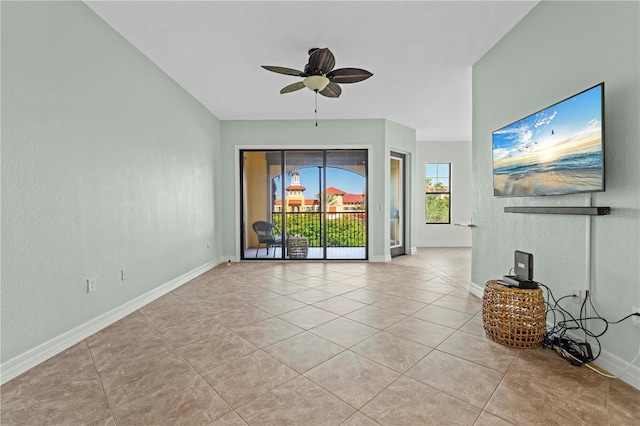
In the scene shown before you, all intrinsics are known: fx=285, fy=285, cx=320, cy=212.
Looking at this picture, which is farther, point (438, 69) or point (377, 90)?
point (377, 90)

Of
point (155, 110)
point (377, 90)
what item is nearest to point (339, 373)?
point (155, 110)

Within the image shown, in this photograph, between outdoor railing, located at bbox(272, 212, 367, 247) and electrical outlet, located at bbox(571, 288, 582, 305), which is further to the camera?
outdoor railing, located at bbox(272, 212, 367, 247)

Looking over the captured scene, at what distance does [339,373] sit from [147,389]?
3.88 feet

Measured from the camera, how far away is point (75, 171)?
7.71 feet

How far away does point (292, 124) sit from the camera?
5598 millimetres

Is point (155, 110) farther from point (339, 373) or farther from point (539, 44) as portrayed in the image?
point (539, 44)

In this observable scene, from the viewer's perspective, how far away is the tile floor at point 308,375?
1.51 meters

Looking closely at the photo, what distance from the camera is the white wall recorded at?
762cm

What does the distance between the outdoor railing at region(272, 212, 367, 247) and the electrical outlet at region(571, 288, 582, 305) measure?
3.77 metres

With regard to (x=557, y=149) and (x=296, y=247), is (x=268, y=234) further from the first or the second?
(x=557, y=149)

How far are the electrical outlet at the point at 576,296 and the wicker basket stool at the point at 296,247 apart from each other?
4337mm

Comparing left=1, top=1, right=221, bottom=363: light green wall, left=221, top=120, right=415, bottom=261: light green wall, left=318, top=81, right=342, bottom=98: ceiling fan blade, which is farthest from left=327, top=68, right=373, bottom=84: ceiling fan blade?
left=221, top=120, right=415, bottom=261: light green wall

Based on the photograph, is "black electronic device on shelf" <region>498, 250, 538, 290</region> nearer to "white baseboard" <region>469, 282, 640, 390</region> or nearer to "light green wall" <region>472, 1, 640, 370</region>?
"light green wall" <region>472, 1, 640, 370</region>

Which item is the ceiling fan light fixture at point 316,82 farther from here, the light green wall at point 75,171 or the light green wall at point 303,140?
the light green wall at point 303,140
